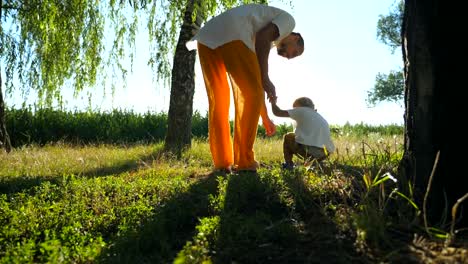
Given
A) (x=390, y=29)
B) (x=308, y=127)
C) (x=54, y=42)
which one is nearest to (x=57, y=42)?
(x=54, y=42)

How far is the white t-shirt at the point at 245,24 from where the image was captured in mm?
5707

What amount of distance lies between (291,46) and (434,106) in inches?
111

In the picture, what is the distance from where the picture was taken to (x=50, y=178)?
6980mm

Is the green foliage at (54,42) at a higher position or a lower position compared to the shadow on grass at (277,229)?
higher

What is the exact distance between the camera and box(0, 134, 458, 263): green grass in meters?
3.08

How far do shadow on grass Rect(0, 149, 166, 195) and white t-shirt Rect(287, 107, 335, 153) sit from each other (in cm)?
209

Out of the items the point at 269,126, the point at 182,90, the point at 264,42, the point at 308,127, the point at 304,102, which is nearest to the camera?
the point at 264,42

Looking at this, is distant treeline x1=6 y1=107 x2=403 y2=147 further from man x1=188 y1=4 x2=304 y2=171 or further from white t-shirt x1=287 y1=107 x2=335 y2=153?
man x1=188 y1=4 x2=304 y2=171

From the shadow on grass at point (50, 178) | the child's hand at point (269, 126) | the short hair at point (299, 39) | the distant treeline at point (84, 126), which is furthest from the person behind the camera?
the distant treeline at point (84, 126)

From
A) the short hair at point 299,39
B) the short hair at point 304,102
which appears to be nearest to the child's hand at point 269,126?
the short hair at point 304,102

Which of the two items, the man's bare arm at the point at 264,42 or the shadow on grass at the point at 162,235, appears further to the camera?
the man's bare arm at the point at 264,42

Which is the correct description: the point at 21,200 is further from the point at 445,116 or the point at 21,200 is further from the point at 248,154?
the point at 445,116

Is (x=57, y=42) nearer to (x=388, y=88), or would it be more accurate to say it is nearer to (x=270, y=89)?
(x=270, y=89)

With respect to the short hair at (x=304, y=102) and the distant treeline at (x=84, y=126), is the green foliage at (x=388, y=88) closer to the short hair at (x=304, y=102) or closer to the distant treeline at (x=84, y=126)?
the distant treeline at (x=84, y=126)
